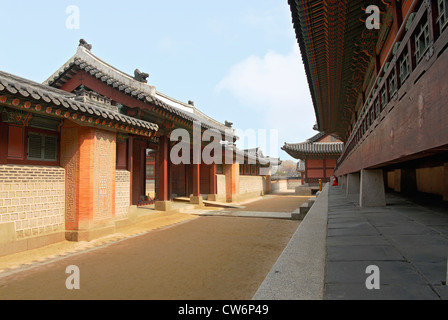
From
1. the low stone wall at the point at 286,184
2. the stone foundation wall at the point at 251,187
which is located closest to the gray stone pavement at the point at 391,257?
the stone foundation wall at the point at 251,187

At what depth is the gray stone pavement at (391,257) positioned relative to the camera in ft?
6.35

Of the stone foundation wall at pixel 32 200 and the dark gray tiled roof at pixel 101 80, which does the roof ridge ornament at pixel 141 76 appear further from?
the stone foundation wall at pixel 32 200

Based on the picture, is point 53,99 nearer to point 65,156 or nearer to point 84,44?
point 65,156

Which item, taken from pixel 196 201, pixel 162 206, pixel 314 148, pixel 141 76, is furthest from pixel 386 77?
pixel 314 148

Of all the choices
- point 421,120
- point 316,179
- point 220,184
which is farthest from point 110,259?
point 316,179

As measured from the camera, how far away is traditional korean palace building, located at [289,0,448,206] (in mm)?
2303

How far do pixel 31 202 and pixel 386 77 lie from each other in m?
7.50

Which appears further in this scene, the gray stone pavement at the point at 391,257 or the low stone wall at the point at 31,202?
→ the low stone wall at the point at 31,202

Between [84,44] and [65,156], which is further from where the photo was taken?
[84,44]

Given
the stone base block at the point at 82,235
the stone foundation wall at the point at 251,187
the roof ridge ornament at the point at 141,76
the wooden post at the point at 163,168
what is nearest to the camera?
the stone base block at the point at 82,235

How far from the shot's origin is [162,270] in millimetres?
4555

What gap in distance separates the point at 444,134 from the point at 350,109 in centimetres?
1151

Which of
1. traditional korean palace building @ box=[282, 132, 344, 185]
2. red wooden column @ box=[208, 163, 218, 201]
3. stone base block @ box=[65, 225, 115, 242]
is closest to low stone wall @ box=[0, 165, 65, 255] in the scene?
stone base block @ box=[65, 225, 115, 242]

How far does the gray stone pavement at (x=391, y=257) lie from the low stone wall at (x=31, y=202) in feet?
20.5
